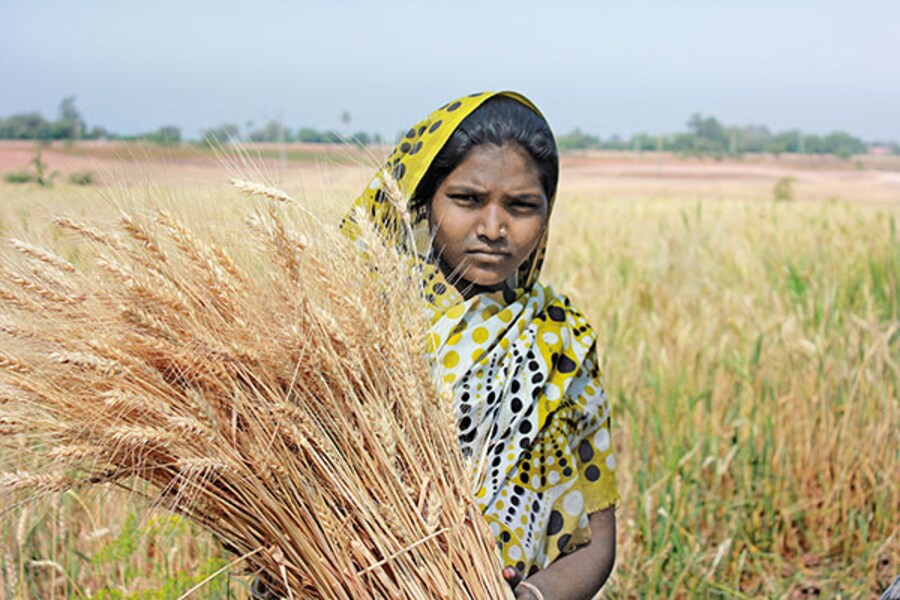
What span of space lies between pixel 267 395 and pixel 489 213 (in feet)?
1.51

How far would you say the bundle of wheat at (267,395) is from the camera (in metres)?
1.23

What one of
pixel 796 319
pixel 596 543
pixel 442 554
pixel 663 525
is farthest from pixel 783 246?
pixel 442 554

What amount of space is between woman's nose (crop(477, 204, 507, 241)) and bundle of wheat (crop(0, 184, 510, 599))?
240 mm

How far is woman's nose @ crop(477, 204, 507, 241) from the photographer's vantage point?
1.51m

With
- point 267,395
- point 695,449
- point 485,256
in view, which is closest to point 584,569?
point 485,256

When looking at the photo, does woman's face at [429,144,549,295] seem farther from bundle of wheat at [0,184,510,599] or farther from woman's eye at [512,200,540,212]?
bundle of wheat at [0,184,510,599]

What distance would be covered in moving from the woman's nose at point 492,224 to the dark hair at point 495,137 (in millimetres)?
96

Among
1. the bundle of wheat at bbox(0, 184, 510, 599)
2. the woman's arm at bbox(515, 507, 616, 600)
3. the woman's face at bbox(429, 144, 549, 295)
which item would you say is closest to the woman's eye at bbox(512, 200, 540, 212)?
the woman's face at bbox(429, 144, 549, 295)

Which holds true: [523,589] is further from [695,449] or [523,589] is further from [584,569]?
[695,449]

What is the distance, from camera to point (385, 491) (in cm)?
126

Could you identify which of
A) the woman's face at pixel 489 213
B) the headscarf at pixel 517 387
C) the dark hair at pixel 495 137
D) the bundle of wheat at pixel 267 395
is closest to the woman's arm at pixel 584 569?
the headscarf at pixel 517 387

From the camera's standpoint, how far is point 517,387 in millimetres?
1550

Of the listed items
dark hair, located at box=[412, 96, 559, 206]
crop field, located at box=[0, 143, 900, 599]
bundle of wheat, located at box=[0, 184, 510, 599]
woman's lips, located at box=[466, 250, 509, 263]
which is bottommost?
crop field, located at box=[0, 143, 900, 599]

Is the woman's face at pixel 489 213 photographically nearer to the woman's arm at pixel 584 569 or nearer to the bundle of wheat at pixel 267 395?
the bundle of wheat at pixel 267 395
